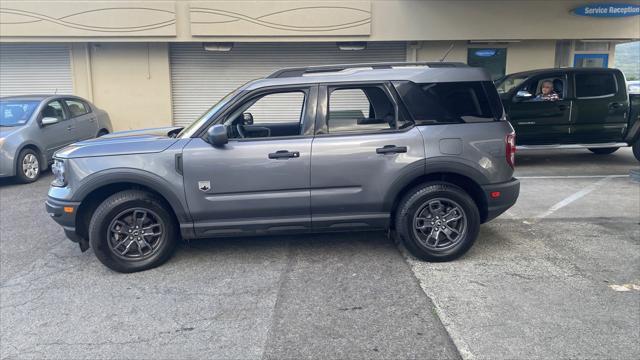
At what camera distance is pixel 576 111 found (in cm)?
1013

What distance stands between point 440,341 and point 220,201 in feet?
7.96

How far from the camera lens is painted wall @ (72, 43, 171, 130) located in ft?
44.3

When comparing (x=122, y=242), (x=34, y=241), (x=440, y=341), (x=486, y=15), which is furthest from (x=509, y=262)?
(x=486, y=15)

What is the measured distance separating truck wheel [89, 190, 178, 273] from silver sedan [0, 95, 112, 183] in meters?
5.38

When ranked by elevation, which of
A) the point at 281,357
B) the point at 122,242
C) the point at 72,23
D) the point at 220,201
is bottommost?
the point at 281,357

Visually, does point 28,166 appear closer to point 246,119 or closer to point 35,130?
point 35,130

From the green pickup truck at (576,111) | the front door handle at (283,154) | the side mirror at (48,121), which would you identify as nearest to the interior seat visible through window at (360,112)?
the front door handle at (283,154)

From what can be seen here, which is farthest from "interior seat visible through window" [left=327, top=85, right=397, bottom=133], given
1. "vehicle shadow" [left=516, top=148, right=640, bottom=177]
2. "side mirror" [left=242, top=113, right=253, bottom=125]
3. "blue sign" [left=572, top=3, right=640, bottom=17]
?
"blue sign" [left=572, top=3, right=640, bottom=17]

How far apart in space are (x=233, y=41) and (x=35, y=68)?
5.61 meters

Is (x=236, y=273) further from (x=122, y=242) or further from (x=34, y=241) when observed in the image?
(x=34, y=241)

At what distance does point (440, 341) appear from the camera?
3607mm

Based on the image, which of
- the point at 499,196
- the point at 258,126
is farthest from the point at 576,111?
the point at 258,126

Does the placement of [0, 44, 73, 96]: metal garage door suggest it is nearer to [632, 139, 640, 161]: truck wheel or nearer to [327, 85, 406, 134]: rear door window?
[327, 85, 406, 134]: rear door window

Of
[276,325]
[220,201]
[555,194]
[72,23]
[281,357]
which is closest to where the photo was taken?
[281,357]
